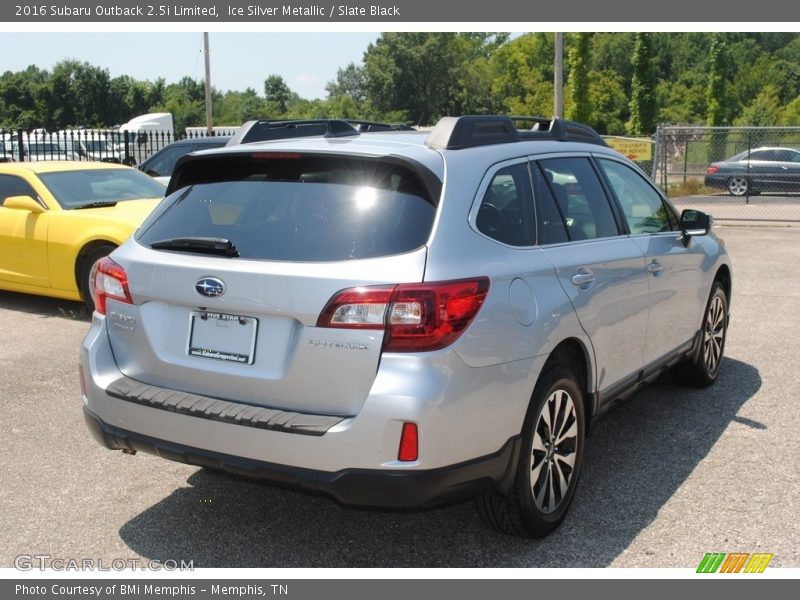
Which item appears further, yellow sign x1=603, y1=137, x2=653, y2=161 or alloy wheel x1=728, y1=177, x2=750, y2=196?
alloy wheel x1=728, y1=177, x2=750, y2=196

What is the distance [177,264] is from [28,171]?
22.7 ft

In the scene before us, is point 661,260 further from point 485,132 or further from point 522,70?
point 522,70

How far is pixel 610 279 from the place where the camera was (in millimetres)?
4520

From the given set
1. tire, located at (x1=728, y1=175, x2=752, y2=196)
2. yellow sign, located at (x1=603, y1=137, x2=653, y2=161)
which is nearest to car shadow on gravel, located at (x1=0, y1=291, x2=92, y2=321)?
yellow sign, located at (x1=603, y1=137, x2=653, y2=161)

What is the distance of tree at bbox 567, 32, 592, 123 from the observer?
52875 millimetres

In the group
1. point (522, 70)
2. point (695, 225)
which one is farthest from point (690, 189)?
point (522, 70)

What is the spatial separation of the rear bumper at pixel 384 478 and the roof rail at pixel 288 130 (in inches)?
65.4

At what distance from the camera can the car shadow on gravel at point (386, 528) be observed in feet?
12.5

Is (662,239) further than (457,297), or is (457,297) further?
(662,239)

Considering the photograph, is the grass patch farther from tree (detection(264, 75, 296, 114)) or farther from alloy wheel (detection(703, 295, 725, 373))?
tree (detection(264, 75, 296, 114))

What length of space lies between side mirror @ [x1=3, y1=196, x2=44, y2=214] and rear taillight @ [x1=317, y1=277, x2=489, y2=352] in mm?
6810

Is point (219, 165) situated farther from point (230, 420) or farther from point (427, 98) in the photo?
point (427, 98)

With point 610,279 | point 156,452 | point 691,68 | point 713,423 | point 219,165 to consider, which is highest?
point 691,68

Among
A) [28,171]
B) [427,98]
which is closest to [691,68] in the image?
[427,98]
